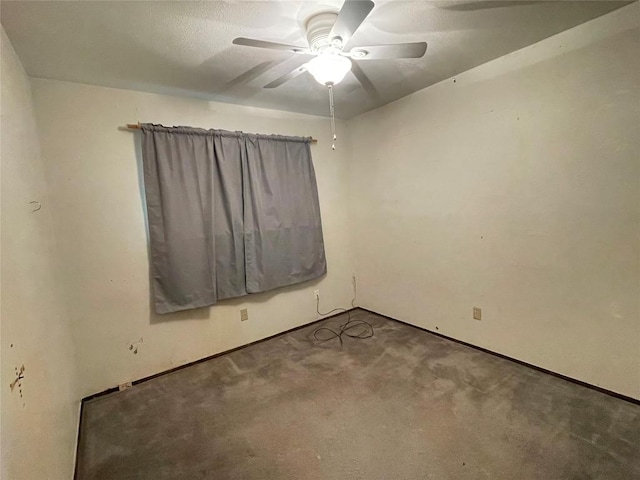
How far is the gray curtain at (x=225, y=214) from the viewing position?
2.46 m

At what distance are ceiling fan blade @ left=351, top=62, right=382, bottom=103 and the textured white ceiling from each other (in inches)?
2.4

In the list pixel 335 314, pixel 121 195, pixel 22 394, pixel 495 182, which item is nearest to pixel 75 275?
pixel 121 195

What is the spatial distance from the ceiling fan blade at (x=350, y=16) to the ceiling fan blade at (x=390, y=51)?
13 cm

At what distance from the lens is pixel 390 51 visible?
1.59 m

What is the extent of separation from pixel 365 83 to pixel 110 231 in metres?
2.31

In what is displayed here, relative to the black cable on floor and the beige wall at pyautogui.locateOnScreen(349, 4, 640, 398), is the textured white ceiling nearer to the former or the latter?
the beige wall at pyautogui.locateOnScreen(349, 4, 640, 398)

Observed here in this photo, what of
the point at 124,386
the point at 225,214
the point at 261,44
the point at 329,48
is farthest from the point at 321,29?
the point at 124,386

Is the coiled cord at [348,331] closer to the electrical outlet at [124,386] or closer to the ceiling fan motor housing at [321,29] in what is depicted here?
the electrical outlet at [124,386]

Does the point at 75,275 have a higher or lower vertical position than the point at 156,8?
lower

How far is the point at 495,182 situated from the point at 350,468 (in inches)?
85.7

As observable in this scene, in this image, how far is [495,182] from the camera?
2412mm

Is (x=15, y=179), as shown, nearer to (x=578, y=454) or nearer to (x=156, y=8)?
(x=156, y=8)

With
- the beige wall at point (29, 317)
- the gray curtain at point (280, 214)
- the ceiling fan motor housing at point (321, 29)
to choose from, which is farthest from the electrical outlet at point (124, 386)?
the ceiling fan motor housing at point (321, 29)

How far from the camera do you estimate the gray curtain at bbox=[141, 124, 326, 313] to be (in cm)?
246
